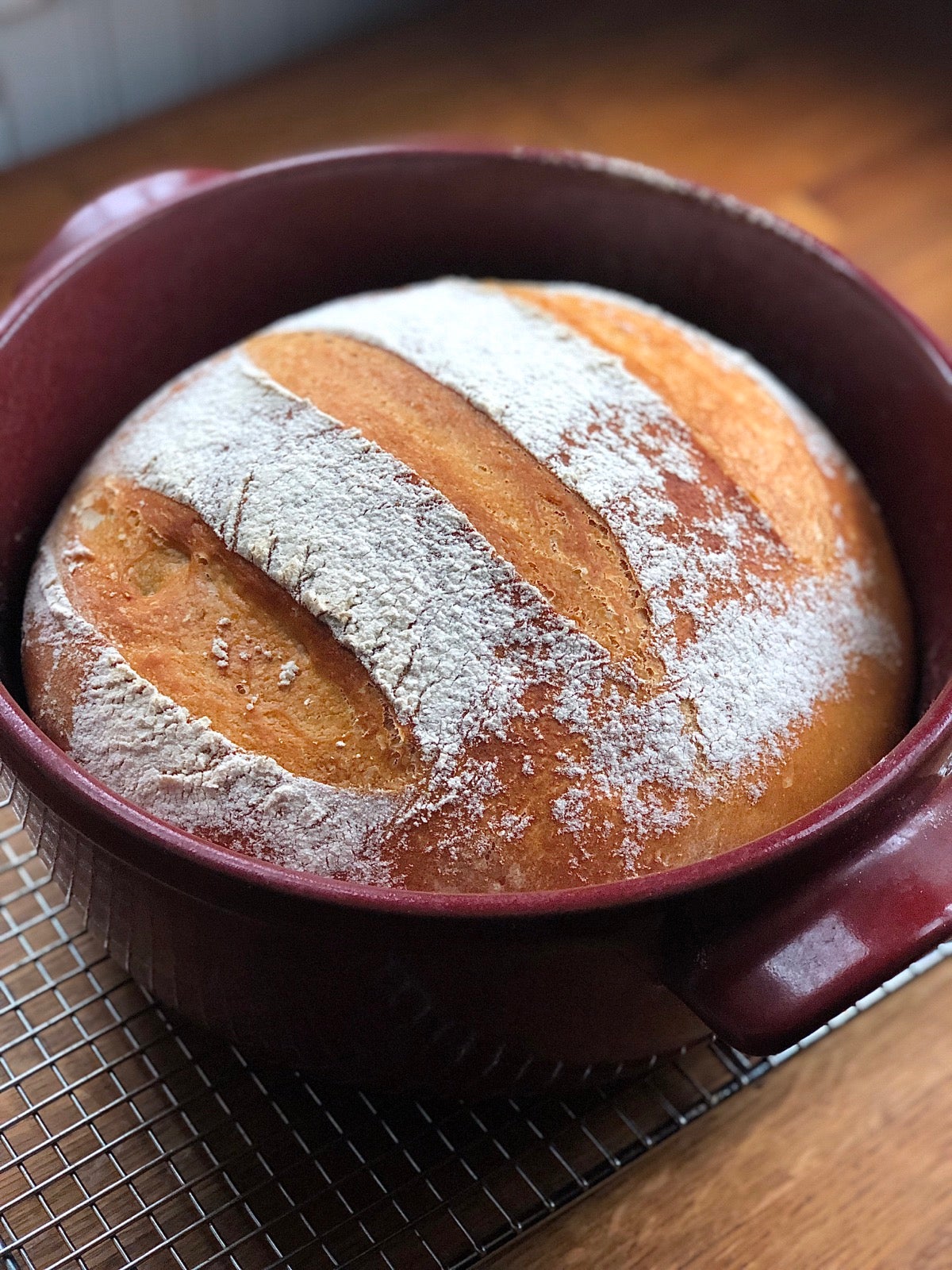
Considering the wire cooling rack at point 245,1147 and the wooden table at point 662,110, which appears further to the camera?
the wooden table at point 662,110

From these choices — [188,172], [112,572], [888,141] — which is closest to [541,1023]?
[112,572]

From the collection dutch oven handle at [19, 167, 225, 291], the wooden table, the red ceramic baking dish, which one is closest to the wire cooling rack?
the red ceramic baking dish

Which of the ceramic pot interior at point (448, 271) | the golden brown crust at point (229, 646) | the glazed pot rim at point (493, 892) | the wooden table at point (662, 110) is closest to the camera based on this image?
the glazed pot rim at point (493, 892)

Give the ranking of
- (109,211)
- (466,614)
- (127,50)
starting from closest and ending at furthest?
1. (466,614)
2. (109,211)
3. (127,50)

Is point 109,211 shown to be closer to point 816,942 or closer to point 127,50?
point 127,50

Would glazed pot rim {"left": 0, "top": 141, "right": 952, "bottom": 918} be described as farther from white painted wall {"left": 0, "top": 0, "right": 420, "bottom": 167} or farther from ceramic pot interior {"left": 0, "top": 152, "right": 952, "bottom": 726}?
white painted wall {"left": 0, "top": 0, "right": 420, "bottom": 167}

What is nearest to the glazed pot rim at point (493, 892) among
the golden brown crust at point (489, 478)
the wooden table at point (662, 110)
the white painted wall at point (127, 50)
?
the golden brown crust at point (489, 478)

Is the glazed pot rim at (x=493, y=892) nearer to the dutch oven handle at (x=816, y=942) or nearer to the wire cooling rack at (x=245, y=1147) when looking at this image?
the dutch oven handle at (x=816, y=942)

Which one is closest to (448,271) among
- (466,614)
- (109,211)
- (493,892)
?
(109,211)
